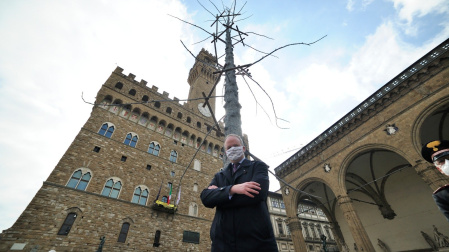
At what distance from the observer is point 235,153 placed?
2289 mm

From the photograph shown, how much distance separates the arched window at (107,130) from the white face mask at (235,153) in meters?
17.9

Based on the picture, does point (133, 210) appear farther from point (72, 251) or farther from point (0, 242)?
point (0, 242)

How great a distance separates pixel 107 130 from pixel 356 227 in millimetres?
19831

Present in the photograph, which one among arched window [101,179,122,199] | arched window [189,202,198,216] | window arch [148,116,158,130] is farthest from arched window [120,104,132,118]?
arched window [189,202,198,216]

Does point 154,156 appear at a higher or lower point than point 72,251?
higher

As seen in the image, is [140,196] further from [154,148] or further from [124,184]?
[154,148]

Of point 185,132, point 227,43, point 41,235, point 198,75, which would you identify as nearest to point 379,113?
point 227,43

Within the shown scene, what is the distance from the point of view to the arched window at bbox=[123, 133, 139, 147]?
58.3ft

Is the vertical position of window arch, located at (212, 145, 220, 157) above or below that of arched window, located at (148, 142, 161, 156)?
above

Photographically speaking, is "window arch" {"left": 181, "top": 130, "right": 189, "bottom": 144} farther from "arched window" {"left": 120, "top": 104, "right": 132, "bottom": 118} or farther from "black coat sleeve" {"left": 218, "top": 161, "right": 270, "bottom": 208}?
"black coat sleeve" {"left": 218, "top": 161, "right": 270, "bottom": 208}

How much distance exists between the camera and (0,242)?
9.75 metres

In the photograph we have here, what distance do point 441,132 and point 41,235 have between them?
973 inches

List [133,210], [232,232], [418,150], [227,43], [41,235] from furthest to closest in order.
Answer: [133,210], [41,235], [418,150], [227,43], [232,232]

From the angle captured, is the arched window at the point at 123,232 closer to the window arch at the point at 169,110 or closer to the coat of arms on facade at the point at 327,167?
the window arch at the point at 169,110
